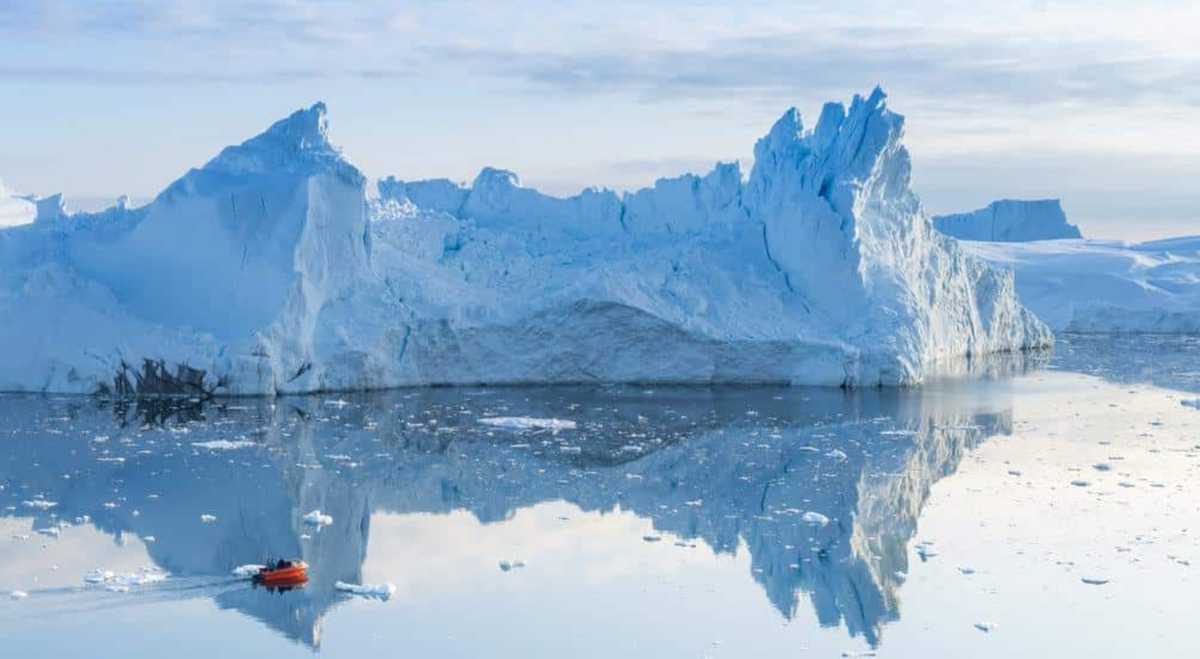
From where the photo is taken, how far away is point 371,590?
23.8 ft

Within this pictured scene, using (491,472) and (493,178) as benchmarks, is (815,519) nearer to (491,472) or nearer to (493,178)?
(491,472)

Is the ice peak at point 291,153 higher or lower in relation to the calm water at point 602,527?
higher

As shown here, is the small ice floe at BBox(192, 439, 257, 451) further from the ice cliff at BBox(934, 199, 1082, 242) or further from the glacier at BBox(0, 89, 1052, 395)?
the ice cliff at BBox(934, 199, 1082, 242)

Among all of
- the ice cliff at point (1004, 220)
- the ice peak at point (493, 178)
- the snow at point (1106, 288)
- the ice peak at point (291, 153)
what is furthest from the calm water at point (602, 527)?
the ice cliff at point (1004, 220)

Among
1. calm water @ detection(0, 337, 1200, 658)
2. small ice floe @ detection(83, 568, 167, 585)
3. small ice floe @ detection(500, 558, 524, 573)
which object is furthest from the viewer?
small ice floe @ detection(500, 558, 524, 573)

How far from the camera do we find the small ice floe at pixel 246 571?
742cm

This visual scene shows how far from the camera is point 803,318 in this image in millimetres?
15109

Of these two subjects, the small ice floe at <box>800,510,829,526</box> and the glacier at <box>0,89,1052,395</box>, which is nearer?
the small ice floe at <box>800,510,829,526</box>

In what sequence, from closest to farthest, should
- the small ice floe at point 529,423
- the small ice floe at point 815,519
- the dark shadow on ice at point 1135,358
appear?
the small ice floe at point 815,519
the small ice floe at point 529,423
the dark shadow on ice at point 1135,358

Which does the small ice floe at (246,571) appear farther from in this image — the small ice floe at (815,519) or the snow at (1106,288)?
the snow at (1106,288)

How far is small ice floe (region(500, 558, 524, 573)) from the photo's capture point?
25.6ft

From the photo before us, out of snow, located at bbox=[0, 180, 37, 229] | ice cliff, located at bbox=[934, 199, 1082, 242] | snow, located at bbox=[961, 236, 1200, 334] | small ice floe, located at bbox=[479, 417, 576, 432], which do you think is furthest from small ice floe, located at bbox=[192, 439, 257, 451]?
ice cliff, located at bbox=[934, 199, 1082, 242]

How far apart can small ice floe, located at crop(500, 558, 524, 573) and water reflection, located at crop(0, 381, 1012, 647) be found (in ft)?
2.55

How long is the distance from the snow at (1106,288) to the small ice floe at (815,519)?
58.7ft
